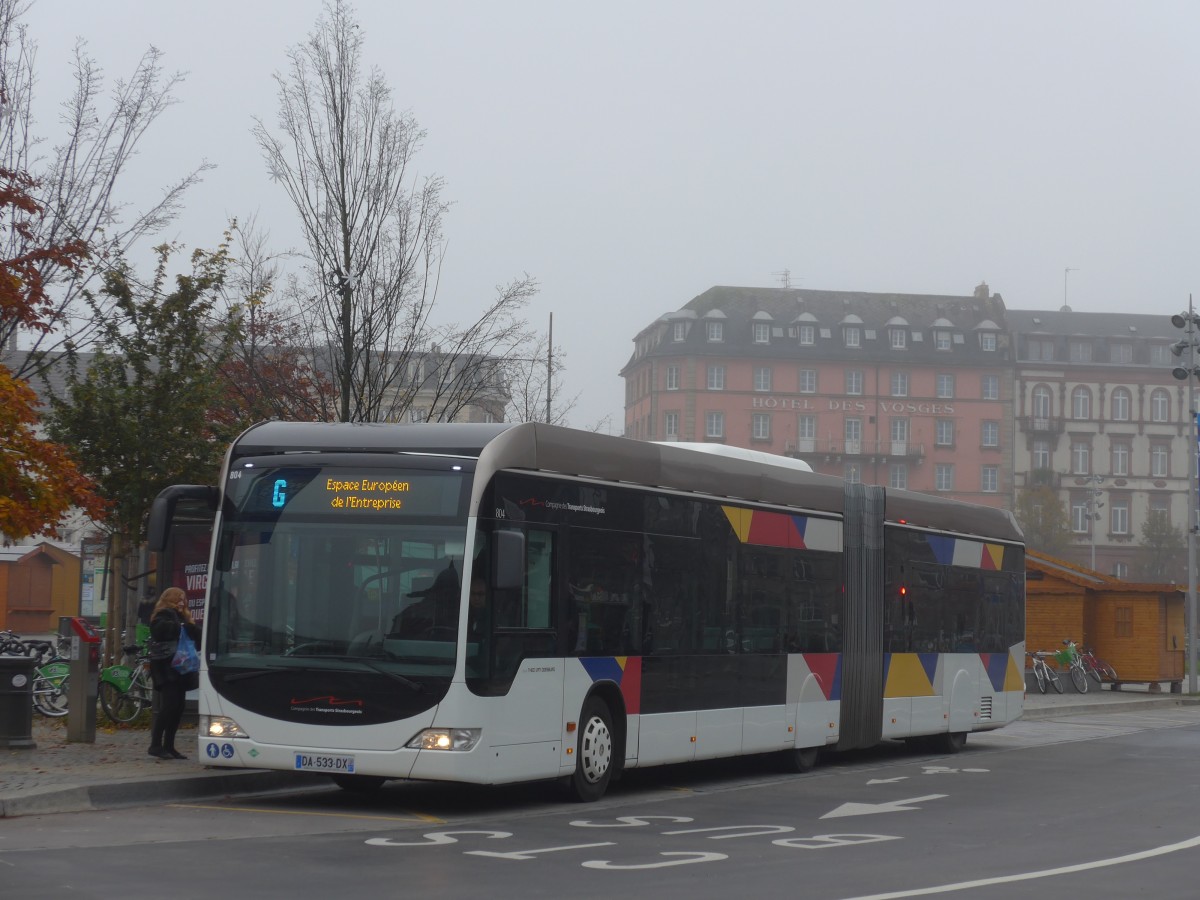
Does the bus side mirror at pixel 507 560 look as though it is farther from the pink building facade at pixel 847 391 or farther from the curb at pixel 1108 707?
the pink building facade at pixel 847 391

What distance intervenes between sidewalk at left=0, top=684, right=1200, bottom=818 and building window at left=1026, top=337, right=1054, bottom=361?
105047mm

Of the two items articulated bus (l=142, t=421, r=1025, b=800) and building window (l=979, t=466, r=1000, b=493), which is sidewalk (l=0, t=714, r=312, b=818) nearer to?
articulated bus (l=142, t=421, r=1025, b=800)

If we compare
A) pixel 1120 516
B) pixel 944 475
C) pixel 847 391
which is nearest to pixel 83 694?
pixel 847 391

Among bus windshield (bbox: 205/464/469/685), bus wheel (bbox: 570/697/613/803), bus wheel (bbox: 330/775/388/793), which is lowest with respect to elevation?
bus wheel (bbox: 330/775/388/793)

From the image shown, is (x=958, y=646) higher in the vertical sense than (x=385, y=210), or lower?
lower

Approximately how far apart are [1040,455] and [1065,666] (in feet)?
260

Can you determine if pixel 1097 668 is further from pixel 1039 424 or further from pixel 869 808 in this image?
pixel 1039 424

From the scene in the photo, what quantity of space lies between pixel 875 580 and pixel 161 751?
8.51 meters

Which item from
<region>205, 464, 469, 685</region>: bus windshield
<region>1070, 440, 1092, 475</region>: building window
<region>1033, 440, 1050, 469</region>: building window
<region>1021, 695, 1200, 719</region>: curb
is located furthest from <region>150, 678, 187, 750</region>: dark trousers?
<region>1070, 440, 1092, 475</region>: building window

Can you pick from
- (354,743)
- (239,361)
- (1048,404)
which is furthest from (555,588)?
(1048,404)

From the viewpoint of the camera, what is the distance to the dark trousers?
15.5m

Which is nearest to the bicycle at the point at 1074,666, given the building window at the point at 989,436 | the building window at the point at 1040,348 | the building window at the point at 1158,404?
the building window at the point at 989,436

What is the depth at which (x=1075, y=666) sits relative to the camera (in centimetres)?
3919

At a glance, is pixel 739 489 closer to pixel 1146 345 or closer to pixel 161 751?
pixel 161 751
